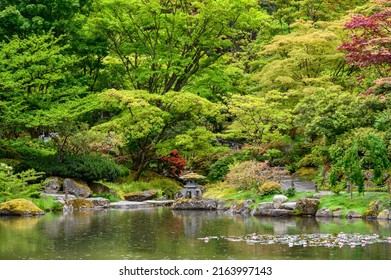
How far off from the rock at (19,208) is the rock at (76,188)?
4264mm

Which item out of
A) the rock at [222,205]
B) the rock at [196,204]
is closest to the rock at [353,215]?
the rock at [222,205]

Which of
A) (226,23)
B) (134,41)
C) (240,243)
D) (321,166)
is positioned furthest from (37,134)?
(240,243)

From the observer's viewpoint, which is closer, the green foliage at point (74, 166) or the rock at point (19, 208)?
the rock at point (19, 208)

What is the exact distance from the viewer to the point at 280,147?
3406 centimetres

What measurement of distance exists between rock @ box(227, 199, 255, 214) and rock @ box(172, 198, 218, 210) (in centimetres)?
183

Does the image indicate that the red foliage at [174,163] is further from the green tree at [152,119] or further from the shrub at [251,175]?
the shrub at [251,175]

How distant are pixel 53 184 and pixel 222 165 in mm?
8522

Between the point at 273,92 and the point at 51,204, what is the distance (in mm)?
12583

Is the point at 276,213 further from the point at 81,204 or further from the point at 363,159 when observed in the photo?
the point at 81,204

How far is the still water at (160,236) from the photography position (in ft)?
46.0

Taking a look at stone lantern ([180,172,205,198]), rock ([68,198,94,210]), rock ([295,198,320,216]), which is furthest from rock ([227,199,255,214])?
rock ([68,198,94,210])

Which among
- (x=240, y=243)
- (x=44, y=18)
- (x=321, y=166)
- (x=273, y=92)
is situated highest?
(x=44, y=18)

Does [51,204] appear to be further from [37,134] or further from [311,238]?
[311,238]

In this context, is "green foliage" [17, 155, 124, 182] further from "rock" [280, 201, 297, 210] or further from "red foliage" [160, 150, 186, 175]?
"rock" [280, 201, 297, 210]
